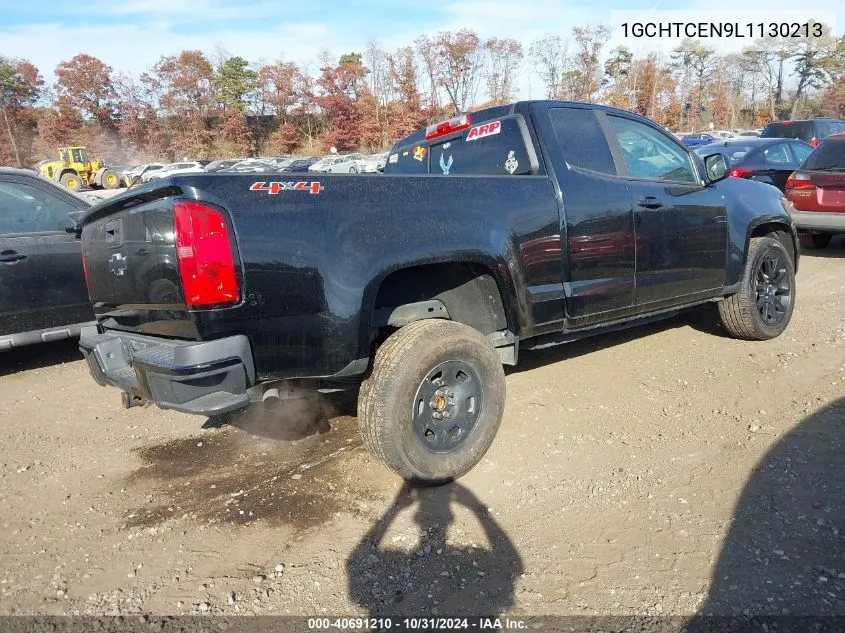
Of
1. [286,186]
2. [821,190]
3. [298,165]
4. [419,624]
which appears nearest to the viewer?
[419,624]

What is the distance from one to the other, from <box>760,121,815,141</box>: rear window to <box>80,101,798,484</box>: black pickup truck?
14.0 m

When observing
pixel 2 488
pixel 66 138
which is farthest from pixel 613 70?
pixel 2 488

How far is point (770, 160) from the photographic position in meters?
10.4

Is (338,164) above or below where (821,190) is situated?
above

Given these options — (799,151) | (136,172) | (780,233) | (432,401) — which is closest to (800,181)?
(799,151)

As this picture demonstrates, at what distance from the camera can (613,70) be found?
2069 inches

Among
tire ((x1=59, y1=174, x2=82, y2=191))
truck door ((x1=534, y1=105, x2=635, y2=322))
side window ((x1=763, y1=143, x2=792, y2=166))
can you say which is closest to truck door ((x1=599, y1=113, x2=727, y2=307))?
truck door ((x1=534, y1=105, x2=635, y2=322))

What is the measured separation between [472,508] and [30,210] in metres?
4.56

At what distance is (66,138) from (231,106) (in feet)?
44.9

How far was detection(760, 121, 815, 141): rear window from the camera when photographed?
15620mm

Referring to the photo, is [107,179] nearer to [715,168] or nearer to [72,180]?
[72,180]

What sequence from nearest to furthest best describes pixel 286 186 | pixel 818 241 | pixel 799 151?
1. pixel 286 186
2. pixel 818 241
3. pixel 799 151

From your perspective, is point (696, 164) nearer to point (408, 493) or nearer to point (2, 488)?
point (408, 493)

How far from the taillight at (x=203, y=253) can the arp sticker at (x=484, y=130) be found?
206 cm
